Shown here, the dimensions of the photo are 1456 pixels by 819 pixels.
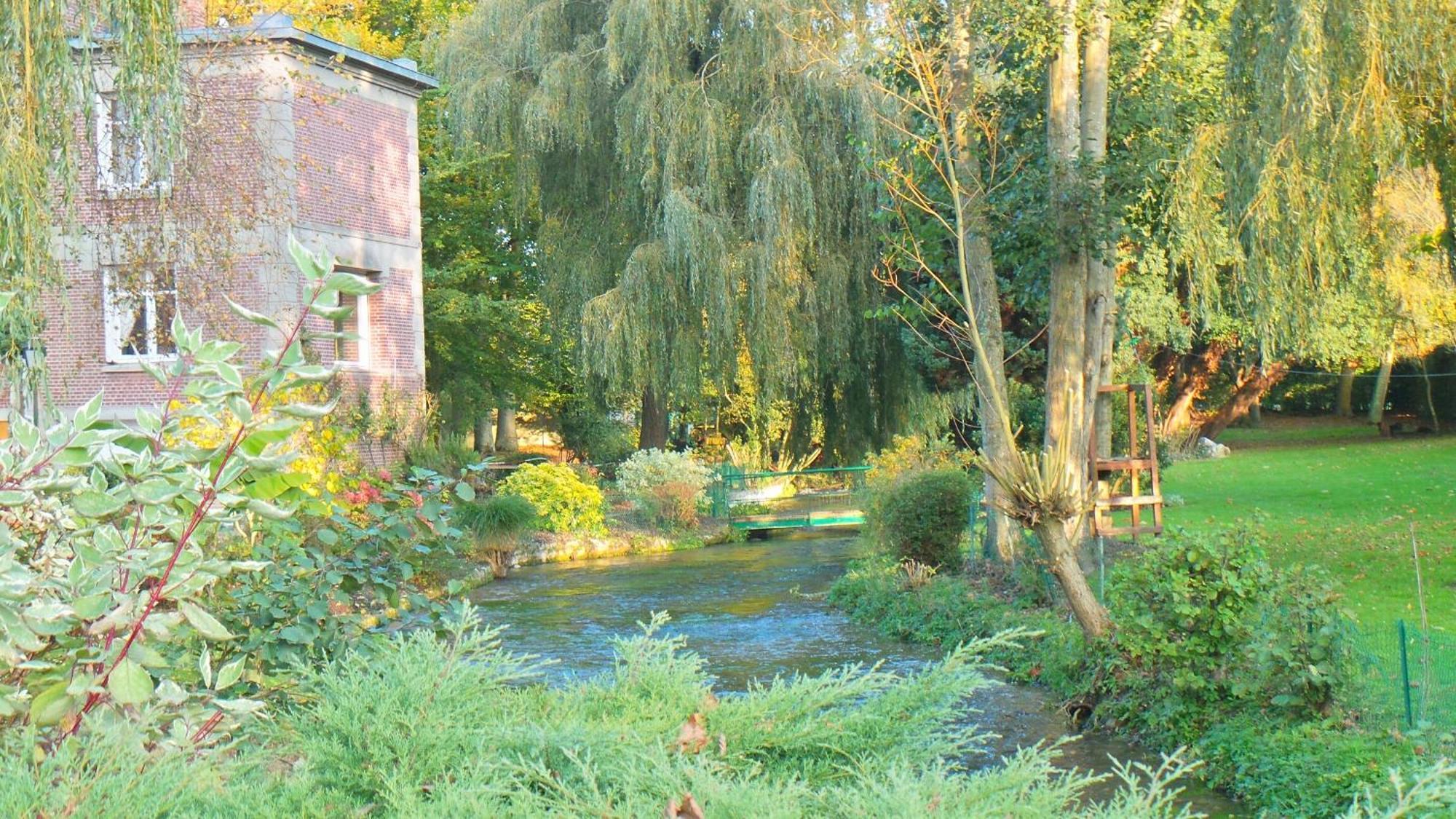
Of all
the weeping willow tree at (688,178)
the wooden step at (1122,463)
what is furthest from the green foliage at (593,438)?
the wooden step at (1122,463)

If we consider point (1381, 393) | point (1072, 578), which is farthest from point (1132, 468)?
point (1381, 393)

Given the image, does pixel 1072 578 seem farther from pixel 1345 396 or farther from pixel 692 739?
pixel 1345 396

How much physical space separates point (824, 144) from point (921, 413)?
5.68 m

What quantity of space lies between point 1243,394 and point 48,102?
30.8 meters

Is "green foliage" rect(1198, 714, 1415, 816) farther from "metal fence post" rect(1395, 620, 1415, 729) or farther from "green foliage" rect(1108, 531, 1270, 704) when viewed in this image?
"green foliage" rect(1108, 531, 1270, 704)

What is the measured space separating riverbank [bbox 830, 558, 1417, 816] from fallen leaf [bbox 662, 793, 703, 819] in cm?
353

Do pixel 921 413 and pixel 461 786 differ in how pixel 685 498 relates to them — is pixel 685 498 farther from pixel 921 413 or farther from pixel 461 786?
pixel 461 786

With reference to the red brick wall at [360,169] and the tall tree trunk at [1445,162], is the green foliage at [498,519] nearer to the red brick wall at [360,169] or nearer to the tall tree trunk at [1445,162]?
the red brick wall at [360,169]

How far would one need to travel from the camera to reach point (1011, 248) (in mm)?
12922

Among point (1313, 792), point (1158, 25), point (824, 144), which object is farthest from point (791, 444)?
point (1313, 792)

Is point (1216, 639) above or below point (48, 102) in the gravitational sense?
below

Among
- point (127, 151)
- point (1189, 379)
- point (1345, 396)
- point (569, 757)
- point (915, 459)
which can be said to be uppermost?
point (127, 151)

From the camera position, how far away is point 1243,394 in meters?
33.3

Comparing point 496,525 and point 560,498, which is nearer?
point 496,525
